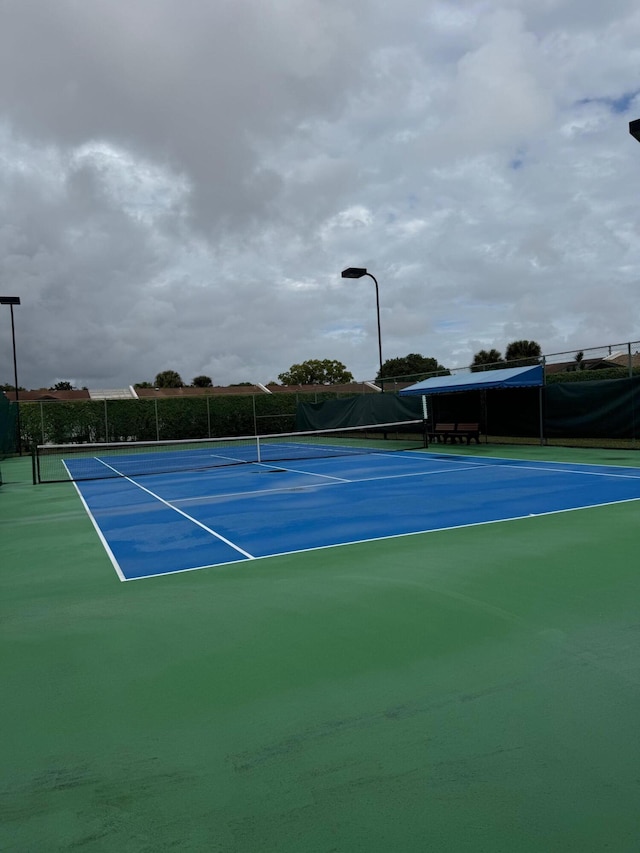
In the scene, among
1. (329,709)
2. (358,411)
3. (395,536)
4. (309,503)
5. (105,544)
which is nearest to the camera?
(329,709)

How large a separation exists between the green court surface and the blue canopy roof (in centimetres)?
1235

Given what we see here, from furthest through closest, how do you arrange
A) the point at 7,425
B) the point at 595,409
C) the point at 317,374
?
the point at 317,374, the point at 7,425, the point at 595,409

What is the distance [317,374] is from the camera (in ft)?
243

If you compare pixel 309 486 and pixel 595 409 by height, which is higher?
pixel 595 409

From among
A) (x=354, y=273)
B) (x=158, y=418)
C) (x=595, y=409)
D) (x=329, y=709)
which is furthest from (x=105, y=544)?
(x=158, y=418)

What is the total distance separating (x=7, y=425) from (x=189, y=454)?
7.39 metres

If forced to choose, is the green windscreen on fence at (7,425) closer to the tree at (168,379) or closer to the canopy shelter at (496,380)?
Result: the canopy shelter at (496,380)

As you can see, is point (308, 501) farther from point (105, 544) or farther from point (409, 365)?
point (409, 365)

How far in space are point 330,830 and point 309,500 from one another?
7.52m

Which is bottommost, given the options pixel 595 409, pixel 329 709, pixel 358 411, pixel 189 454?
pixel 329 709

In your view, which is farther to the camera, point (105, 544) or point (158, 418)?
point (158, 418)

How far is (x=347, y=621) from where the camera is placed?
4.13 meters

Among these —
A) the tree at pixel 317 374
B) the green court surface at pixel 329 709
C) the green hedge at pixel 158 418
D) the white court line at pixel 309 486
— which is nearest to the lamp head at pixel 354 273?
the green hedge at pixel 158 418

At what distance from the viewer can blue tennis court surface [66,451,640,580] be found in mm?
6656
